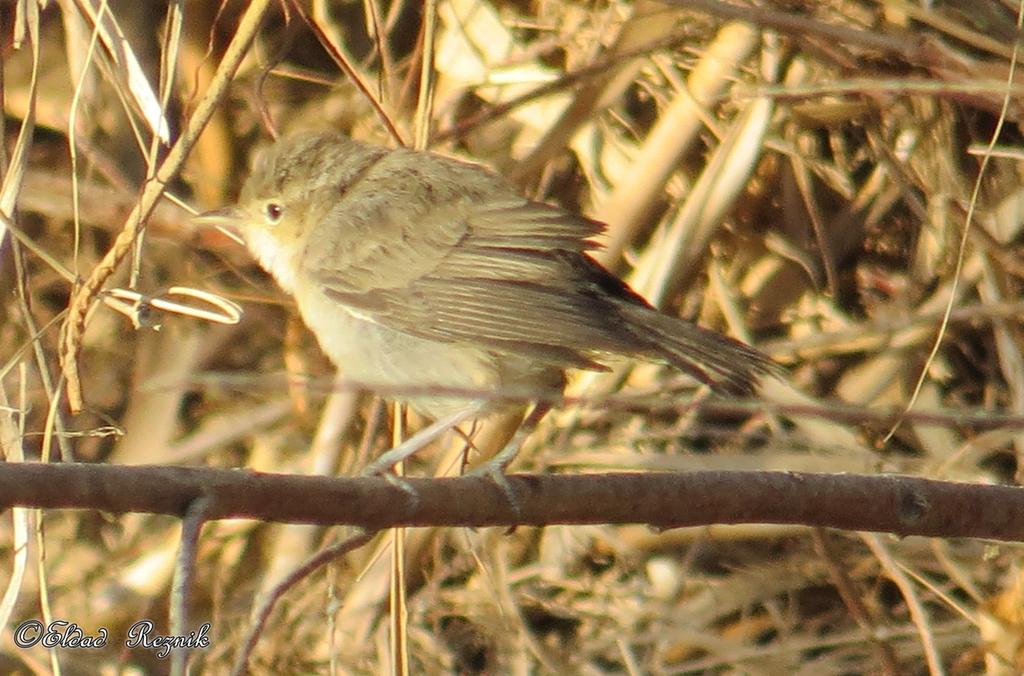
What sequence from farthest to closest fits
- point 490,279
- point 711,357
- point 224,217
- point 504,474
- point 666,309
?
point 666,309 → point 224,217 → point 490,279 → point 711,357 → point 504,474

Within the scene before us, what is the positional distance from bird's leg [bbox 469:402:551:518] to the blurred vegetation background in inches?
28.0

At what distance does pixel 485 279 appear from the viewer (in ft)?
12.5

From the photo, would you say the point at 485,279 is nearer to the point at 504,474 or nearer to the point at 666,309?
the point at 504,474

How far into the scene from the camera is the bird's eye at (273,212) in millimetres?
4328

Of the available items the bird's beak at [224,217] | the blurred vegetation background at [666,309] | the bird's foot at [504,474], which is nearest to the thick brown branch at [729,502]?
the bird's foot at [504,474]

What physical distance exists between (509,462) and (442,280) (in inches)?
25.0

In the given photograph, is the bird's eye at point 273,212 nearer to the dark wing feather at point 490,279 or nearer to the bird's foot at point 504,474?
the dark wing feather at point 490,279

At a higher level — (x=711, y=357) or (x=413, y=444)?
(x=711, y=357)

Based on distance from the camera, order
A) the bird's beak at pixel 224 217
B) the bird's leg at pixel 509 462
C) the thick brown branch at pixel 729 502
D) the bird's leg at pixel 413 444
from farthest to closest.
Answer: the bird's beak at pixel 224 217 < the bird's leg at pixel 413 444 < the bird's leg at pixel 509 462 < the thick brown branch at pixel 729 502

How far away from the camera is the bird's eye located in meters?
4.33

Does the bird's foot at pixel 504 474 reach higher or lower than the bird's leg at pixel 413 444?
higher

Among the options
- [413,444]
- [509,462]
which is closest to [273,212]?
[413,444]

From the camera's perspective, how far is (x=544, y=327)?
3.48 meters

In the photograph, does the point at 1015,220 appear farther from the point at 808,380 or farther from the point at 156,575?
the point at 156,575
